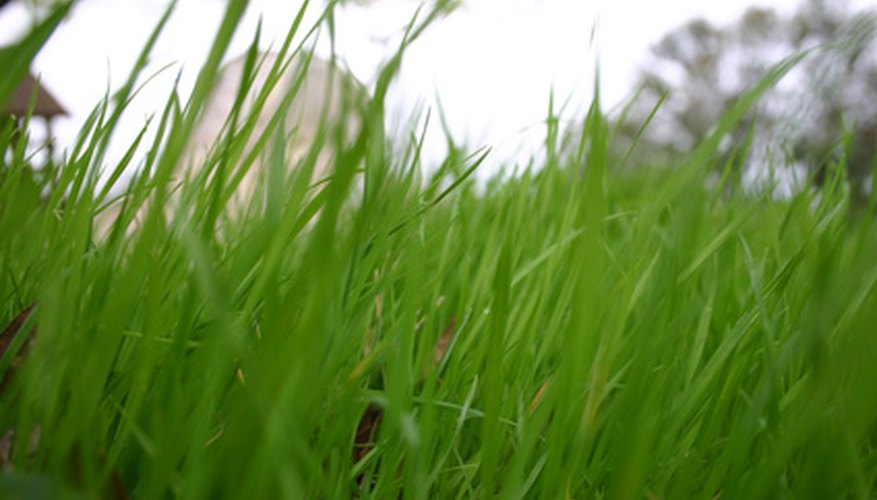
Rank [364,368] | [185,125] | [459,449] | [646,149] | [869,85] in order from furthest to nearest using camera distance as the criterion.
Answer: [869,85], [646,149], [459,449], [364,368], [185,125]

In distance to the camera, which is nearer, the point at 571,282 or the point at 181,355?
the point at 181,355

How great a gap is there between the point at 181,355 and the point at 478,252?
478 millimetres

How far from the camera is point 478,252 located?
79 cm

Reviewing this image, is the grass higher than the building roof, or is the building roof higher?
the building roof

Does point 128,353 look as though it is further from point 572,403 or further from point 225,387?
point 572,403

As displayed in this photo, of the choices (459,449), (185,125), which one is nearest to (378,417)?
(459,449)

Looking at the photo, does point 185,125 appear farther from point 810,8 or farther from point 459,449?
point 810,8

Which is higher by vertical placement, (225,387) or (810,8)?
(810,8)

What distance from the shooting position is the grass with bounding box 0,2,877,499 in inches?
10.2

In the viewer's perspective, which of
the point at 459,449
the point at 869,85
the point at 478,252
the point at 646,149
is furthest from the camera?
the point at 869,85

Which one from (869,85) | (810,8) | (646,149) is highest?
(810,8)

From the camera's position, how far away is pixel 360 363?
1.30ft

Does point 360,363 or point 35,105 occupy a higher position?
point 35,105

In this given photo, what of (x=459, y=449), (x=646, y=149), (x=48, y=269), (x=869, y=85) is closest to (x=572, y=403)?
(x=459, y=449)
